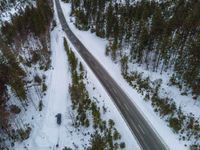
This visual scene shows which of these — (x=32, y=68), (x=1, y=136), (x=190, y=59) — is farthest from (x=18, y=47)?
(x=190, y=59)

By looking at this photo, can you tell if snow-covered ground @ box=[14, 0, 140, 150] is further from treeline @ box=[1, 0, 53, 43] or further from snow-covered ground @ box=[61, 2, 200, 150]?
treeline @ box=[1, 0, 53, 43]

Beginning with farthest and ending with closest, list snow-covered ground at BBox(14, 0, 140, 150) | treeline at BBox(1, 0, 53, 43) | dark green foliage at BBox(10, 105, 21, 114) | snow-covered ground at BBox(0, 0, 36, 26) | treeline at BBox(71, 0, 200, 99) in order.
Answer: snow-covered ground at BBox(0, 0, 36, 26) → treeline at BBox(1, 0, 53, 43) → treeline at BBox(71, 0, 200, 99) → dark green foliage at BBox(10, 105, 21, 114) → snow-covered ground at BBox(14, 0, 140, 150)

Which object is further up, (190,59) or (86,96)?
(190,59)

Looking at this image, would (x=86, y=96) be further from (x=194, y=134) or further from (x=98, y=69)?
(x=194, y=134)

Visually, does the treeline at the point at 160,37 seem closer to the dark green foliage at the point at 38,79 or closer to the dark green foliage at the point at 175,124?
the dark green foliage at the point at 175,124

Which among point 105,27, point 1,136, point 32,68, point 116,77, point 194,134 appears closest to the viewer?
point 194,134

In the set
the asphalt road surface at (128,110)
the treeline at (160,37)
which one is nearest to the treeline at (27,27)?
the treeline at (160,37)

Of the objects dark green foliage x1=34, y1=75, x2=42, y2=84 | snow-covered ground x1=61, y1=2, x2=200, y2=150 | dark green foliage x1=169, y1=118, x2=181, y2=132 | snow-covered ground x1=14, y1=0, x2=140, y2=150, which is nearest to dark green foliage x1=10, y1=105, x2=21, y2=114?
snow-covered ground x1=14, y1=0, x2=140, y2=150
